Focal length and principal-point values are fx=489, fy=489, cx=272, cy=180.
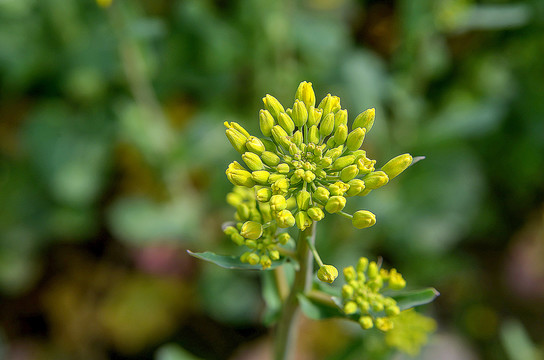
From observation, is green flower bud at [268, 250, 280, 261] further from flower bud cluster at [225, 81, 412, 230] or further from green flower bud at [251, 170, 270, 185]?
green flower bud at [251, 170, 270, 185]

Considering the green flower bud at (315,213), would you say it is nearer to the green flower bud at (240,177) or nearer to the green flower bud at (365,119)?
the green flower bud at (240,177)

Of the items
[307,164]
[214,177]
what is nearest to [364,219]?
[307,164]

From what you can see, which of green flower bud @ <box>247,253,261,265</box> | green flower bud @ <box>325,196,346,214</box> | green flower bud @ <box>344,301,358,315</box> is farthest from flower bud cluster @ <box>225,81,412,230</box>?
green flower bud @ <box>344,301,358,315</box>

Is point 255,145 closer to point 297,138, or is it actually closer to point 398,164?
point 297,138

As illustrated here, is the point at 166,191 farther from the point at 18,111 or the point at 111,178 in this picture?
the point at 18,111

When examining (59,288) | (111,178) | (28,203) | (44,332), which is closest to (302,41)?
(111,178)
